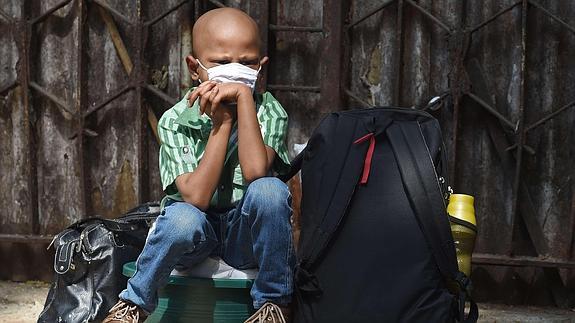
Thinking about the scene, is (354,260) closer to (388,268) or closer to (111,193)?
(388,268)

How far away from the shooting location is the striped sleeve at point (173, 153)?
9.58 feet

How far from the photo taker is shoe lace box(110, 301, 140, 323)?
2.79m

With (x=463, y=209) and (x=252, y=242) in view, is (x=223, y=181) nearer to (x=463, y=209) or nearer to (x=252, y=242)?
(x=252, y=242)

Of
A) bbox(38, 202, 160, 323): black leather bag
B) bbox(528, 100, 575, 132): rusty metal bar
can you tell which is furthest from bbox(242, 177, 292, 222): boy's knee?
bbox(528, 100, 575, 132): rusty metal bar

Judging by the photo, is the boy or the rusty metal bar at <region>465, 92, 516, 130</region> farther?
→ the rusty metal bar at <region>465, 92, 516, 130</region>

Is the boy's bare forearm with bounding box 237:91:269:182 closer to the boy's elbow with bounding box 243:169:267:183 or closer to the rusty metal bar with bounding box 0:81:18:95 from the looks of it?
the boy's elbow with bounding box 243:169:267:183

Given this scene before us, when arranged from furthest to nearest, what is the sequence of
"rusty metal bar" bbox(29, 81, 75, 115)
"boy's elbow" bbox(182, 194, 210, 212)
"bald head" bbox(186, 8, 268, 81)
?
"rusty metal bar" bbox(29, 81, 75, 115), "bald head" bbox(186, 8, 268, 81), "boy's elbow" bbox(182, 194, 210, 212)

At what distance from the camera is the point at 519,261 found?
401 cm

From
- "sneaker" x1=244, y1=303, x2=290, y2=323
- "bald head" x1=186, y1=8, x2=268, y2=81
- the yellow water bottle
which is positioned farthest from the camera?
the yellow water bottle

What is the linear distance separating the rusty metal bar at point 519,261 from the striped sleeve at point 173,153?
165 cm

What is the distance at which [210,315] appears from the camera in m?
2.85

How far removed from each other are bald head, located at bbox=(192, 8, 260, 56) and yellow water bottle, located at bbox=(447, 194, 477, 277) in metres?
1.00

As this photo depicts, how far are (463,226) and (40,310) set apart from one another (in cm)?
203

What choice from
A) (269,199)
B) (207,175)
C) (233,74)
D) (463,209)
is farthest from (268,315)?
(463,209)
